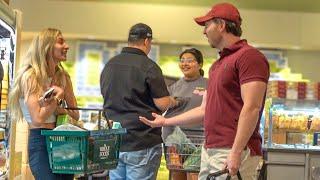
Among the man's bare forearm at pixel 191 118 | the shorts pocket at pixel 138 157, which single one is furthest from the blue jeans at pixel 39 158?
the man's bare forearm at pixel 191 118

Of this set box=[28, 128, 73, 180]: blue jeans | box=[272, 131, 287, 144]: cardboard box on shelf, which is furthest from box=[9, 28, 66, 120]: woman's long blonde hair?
box=[272, 131, 287, 144]: cardboard box on shelf

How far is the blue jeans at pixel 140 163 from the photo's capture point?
338cm

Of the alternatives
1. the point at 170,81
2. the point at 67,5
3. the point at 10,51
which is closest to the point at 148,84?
the point at 10,51

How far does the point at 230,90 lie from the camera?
100 inches

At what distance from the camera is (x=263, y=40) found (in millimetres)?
8594

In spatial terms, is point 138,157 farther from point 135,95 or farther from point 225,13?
point 225,13

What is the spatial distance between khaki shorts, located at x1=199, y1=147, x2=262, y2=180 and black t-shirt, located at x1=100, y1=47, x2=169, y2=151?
0.83 metres

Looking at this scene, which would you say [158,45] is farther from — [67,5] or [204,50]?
[67,5]

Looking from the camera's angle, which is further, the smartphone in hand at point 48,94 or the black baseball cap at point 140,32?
the black baseball cap at point 140,32

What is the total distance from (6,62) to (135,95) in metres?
1.13

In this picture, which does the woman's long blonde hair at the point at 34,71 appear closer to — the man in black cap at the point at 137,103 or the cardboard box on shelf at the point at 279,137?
the man in black cap at the point at 137,103

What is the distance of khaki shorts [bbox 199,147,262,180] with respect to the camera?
2.54m

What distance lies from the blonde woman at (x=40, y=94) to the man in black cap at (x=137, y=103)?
0.41 meters

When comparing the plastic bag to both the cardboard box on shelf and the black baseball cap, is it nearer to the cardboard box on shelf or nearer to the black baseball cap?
the black baseball cap
